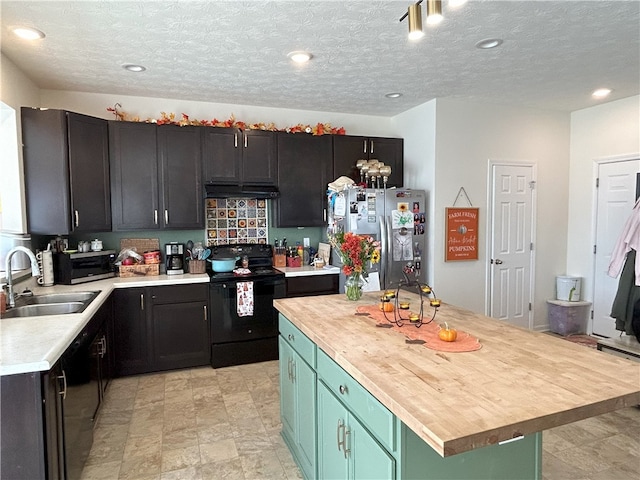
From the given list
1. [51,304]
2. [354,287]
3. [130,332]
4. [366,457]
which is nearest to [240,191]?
[130,332]

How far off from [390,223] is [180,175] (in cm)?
219

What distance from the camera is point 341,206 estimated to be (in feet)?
13.7

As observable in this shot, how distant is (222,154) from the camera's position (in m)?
4.16

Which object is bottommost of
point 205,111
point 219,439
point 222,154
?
point 219,439

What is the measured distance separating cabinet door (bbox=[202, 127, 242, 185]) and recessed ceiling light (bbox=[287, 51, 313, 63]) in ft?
4.38

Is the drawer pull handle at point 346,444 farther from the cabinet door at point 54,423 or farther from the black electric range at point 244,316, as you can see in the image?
the black electric range at point 244,316

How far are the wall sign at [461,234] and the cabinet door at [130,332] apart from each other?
3.17m

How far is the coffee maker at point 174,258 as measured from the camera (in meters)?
4.10

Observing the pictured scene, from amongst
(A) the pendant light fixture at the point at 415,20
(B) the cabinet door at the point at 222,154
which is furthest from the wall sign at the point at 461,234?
(A) the pendant light fixture at the point at 415,20

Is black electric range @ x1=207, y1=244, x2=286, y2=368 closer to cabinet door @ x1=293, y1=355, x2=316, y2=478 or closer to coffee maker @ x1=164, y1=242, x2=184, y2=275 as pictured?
coffee maker @ x1=164, y1=242, x2=184, y2=275

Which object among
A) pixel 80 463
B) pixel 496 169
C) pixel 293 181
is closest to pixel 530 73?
pixel 496 169

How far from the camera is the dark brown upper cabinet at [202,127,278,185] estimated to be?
13.5 ft

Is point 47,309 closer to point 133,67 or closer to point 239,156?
point 133,67

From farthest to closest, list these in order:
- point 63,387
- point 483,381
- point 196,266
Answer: point 196,266 → point 63,387 → point 483,381
